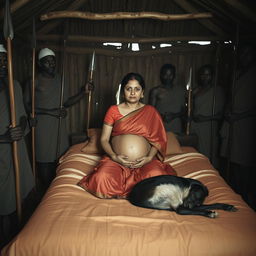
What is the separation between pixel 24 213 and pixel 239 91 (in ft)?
9.83

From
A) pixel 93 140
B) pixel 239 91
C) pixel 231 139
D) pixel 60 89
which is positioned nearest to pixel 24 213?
pixel 93 140

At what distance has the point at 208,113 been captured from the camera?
4004 millimetres

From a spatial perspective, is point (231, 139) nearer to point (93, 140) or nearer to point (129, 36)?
point (93, 140)

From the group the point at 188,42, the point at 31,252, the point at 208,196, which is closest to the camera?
the point at 31,252

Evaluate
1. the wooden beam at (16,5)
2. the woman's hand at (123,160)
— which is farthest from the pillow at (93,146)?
the wooden beam at (16,5)

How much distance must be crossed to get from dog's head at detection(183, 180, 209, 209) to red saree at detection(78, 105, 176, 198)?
36 cm

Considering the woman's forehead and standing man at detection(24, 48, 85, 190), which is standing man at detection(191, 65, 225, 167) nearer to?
the woman's forehead

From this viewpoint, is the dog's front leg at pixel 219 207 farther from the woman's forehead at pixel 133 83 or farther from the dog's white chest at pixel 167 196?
the woman's forehead at pixel 133 83

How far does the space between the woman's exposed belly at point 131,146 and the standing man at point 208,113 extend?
1528 mm

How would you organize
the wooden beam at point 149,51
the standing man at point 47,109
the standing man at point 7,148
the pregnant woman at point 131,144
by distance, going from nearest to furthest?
the pregnant woman at point 131,144 < the standing man at point 7,148 < the standing man at point 47,109 < the wooden beam at point 149,51

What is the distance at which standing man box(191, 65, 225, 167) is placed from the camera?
393 cm

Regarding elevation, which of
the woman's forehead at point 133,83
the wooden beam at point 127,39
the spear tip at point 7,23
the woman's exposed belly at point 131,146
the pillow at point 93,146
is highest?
the wooden beam at point 127,39

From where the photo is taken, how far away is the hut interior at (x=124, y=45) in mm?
3844

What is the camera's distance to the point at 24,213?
324cm
